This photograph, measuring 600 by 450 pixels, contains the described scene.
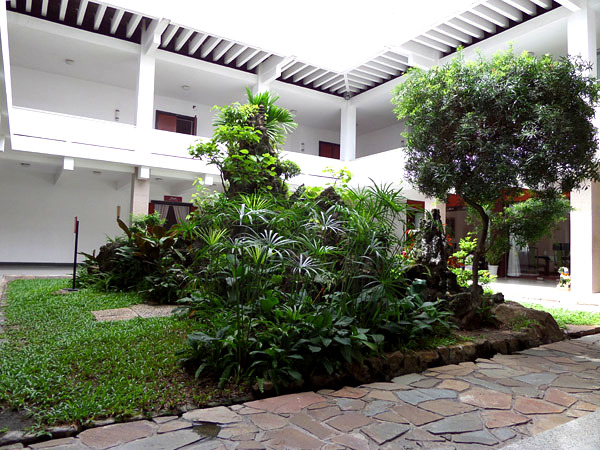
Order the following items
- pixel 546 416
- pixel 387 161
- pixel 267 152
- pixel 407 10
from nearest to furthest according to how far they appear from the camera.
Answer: pixel 546 416 → pixel 267 152 → pixel 407 10 → pixel 387 161

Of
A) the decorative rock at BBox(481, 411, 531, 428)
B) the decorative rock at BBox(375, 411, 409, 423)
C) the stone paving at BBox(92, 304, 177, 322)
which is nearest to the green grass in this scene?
the decorative rock at BBox(481, 411, 531, 428)

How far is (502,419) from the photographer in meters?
2.69

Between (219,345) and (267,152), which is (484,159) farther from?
(219,345)

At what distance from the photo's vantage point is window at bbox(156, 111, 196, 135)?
15.3 metres

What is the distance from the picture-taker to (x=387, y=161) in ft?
44.4

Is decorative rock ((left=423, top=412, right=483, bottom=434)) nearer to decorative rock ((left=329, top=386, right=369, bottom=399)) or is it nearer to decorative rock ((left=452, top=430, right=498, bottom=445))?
decorative rock ((left=452, top=430, right=498, bottom=445))

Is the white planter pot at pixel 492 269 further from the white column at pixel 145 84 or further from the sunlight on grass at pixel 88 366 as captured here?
the sunlight on grass at pixel 88 366

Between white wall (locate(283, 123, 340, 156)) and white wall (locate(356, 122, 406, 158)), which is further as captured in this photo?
white wall (locate(283, 123, 340, 156))

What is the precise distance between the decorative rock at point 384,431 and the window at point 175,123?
14.4 metres

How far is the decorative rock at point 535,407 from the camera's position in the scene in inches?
112

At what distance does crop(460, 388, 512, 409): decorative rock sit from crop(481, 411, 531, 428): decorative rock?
10cm

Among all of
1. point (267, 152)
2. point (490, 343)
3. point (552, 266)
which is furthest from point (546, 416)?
point (552, 266)

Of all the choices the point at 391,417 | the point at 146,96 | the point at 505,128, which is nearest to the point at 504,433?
the point at 391,417

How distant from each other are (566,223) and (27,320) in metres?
16.5
